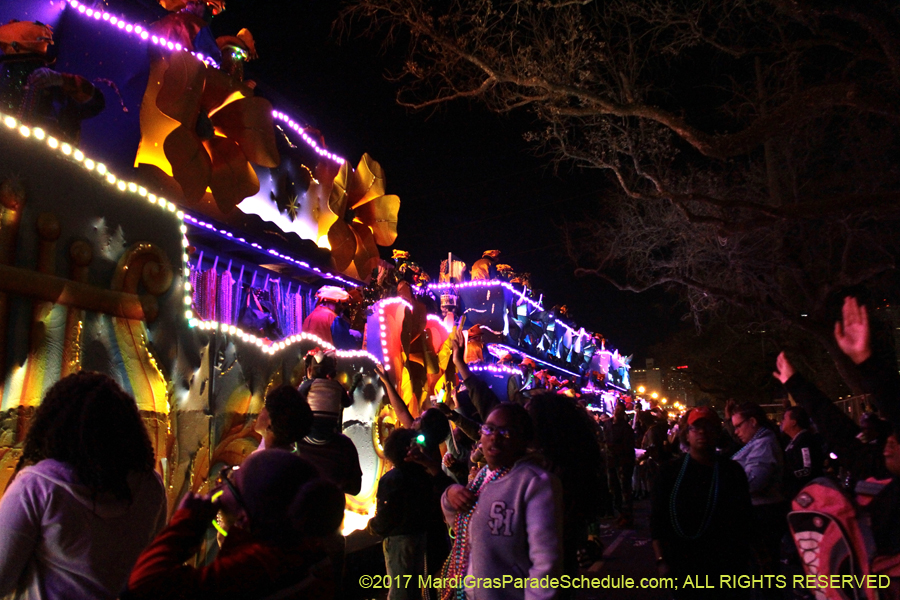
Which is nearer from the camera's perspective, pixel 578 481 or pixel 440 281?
pixel 578 481

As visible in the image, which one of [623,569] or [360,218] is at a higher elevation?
[360,218]

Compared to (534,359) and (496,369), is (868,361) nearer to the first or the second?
(496,369)

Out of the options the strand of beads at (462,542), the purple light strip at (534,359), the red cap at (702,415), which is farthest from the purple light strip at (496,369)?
the strand of beads at (462,542)

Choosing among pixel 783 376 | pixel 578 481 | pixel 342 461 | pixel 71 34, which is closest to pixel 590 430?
pixel 578 481

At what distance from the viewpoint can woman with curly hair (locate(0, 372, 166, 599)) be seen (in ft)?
7.73

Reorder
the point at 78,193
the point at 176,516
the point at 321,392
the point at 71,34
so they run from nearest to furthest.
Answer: the point at 176,516, the point at 78,193, the point at 321,392, the point at 71,34

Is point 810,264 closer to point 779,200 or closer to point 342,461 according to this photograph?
point 779,200

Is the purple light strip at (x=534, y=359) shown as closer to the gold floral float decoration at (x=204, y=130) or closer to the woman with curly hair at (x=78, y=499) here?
the gold floral float decoration at (x=204, y=130)

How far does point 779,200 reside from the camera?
15.3 meters

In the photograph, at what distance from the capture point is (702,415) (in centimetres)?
449

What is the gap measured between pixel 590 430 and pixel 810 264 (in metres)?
14.3

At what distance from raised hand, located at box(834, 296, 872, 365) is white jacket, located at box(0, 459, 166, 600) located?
364 cm

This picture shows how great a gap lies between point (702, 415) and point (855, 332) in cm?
130

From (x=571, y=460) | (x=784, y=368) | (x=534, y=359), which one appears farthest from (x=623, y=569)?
(x=534, y=359)
